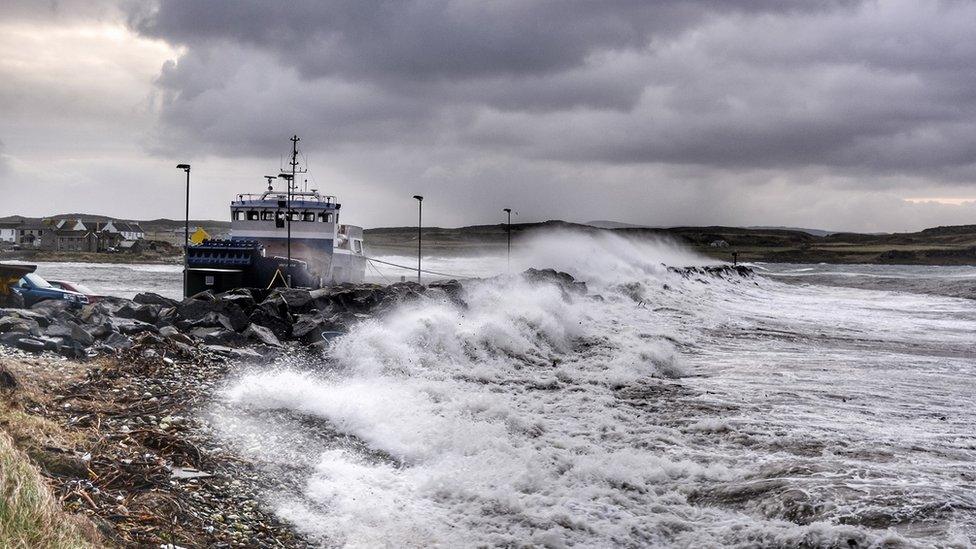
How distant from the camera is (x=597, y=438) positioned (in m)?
9.16

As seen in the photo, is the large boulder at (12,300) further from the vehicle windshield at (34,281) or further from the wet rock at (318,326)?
the wet rock at (318,326)

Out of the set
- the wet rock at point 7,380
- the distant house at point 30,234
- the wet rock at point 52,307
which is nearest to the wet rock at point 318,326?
the wet rock at point 52,307

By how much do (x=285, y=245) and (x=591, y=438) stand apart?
29.9 metres

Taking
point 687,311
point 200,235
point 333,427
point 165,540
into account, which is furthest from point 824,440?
point 200,235

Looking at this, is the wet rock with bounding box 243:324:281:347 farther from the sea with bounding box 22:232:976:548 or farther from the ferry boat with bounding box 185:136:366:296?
the ferry boat with bounding box 185:136:366:296

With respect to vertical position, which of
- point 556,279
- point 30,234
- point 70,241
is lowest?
point 556,279

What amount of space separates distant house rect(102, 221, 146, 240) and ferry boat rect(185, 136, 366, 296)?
86.5 meters

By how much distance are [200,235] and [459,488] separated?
101 ft

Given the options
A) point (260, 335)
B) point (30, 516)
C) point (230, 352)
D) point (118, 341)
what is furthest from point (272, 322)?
point (30, 516)

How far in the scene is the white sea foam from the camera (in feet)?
20.7

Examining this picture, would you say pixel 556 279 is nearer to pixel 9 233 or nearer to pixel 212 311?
pixel 212 311

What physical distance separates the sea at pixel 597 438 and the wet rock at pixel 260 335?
124 cm

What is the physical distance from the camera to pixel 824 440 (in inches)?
360

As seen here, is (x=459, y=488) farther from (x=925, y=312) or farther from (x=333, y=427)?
(x=925, y=312)
